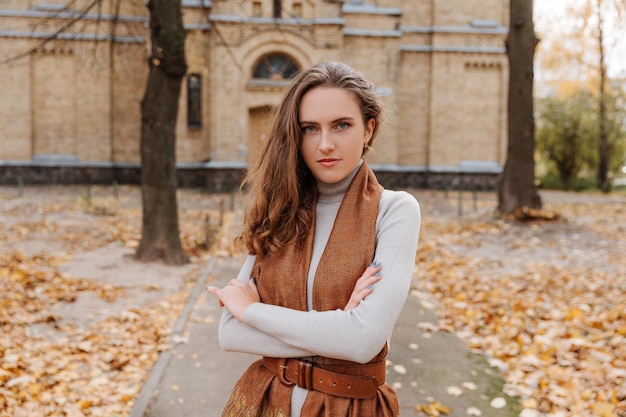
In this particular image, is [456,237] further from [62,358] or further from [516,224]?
[62,358]

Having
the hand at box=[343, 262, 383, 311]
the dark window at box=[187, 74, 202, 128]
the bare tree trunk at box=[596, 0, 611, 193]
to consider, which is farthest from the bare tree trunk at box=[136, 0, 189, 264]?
the bare tree trunk at box=[596, 0, 611, 193]

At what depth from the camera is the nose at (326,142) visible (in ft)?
6.09

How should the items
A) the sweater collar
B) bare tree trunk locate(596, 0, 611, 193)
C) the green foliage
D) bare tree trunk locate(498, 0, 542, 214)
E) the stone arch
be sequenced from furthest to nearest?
the green foliage → bare tree trunk locate(596, 0, 611, 193) → the stone arch → bare tree trunk locate(498, 0, 542, 214) → the sweater collar

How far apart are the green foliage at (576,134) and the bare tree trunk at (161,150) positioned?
21.1 meters

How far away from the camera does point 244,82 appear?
791 inches

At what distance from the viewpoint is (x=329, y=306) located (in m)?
1.87

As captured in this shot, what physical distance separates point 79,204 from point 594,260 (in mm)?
13158

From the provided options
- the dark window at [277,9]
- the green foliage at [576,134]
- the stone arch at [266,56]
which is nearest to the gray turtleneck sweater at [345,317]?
the stone arch at [266,56]

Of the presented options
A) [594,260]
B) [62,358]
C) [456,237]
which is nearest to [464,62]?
[456,237]

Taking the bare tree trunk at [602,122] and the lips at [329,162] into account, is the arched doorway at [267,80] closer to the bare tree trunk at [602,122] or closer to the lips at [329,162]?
the bare tree trunk at [602,122]

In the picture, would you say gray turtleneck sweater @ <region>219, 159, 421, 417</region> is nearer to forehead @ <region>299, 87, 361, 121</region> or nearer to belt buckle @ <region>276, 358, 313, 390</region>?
belt buckle @ <region>276, 358, 313, 390</region>

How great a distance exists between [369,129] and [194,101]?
2075 centimetres

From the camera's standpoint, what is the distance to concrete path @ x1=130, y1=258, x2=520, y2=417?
4223mm

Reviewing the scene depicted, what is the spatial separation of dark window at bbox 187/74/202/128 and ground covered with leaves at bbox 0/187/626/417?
9.40 meters
